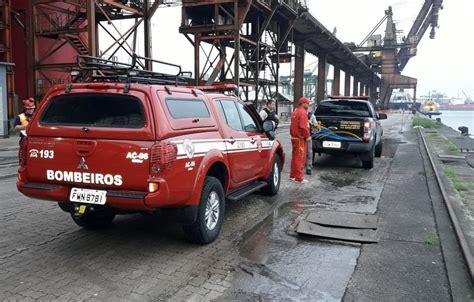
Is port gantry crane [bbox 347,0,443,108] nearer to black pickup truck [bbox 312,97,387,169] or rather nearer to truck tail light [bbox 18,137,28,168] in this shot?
black pickup truck [bbox 312,97,387,169]

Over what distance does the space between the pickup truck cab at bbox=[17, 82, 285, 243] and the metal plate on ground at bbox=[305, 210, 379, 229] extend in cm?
165

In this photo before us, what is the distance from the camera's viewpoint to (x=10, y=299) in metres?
3.60

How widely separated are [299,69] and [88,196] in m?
35.6

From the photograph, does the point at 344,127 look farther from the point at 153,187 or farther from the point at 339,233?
the point at 153,187

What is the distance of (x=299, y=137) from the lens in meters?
9.34

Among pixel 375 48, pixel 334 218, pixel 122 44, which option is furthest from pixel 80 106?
pixel 375 48

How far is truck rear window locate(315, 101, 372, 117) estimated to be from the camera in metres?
11.2

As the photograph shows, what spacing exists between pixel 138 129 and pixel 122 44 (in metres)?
16.8

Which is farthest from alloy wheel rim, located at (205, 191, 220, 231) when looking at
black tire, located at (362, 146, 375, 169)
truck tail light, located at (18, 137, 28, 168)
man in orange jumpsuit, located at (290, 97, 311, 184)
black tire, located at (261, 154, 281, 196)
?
black tire, located at (362, 146, 375, 169)

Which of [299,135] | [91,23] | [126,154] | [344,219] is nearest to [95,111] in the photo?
[126,154]

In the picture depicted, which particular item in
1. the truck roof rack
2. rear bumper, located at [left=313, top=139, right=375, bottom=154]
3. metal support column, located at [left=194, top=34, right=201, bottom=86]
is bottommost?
rear bumper, located at [left=313, top=139, right=375, bottom=154]

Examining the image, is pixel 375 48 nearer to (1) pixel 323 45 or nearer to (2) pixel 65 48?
(1) pixel 323 45

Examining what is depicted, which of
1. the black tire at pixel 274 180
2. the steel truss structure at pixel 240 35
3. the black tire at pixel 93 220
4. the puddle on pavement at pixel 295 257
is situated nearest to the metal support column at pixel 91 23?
the steel truss structure at pixel 240 35

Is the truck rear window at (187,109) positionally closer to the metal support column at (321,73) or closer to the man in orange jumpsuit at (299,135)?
the man in orange jumpsuit at (299,135)
